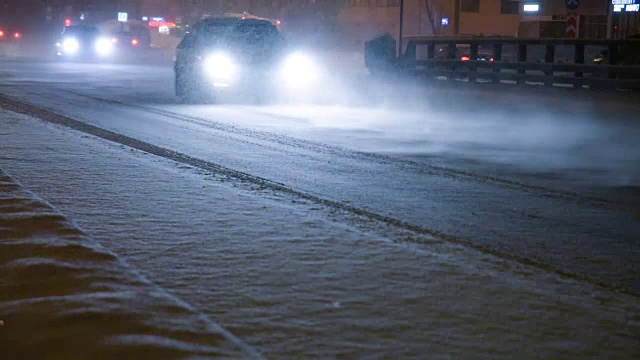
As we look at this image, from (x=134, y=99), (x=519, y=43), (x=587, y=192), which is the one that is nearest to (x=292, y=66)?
(x=134, y=99)

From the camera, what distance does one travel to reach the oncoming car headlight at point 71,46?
51197 mm

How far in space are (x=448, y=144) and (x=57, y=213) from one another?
23.1 feet

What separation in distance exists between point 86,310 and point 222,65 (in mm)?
15944

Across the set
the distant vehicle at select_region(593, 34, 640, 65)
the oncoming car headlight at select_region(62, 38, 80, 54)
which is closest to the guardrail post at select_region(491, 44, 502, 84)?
the distant vehicle at select_region(593, 34, 640, 65)

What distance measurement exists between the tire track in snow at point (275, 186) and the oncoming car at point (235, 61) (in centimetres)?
435

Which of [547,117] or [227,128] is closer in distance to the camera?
[227,128]

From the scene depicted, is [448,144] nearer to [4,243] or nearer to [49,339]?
[4,243]

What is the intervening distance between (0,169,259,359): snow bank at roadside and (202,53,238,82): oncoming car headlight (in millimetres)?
14137

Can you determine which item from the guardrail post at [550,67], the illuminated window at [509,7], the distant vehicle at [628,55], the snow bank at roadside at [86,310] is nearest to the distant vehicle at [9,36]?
the illuminated window at [509,7]

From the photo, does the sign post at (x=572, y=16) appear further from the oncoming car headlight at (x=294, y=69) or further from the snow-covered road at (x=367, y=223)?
the snow-covered road at (x=367, y=223)

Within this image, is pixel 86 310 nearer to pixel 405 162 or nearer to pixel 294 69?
pixel 405 162

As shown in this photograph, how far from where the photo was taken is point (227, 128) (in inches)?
586

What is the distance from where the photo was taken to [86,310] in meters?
5.01

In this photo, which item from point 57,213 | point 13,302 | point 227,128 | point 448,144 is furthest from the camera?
point 227,128
